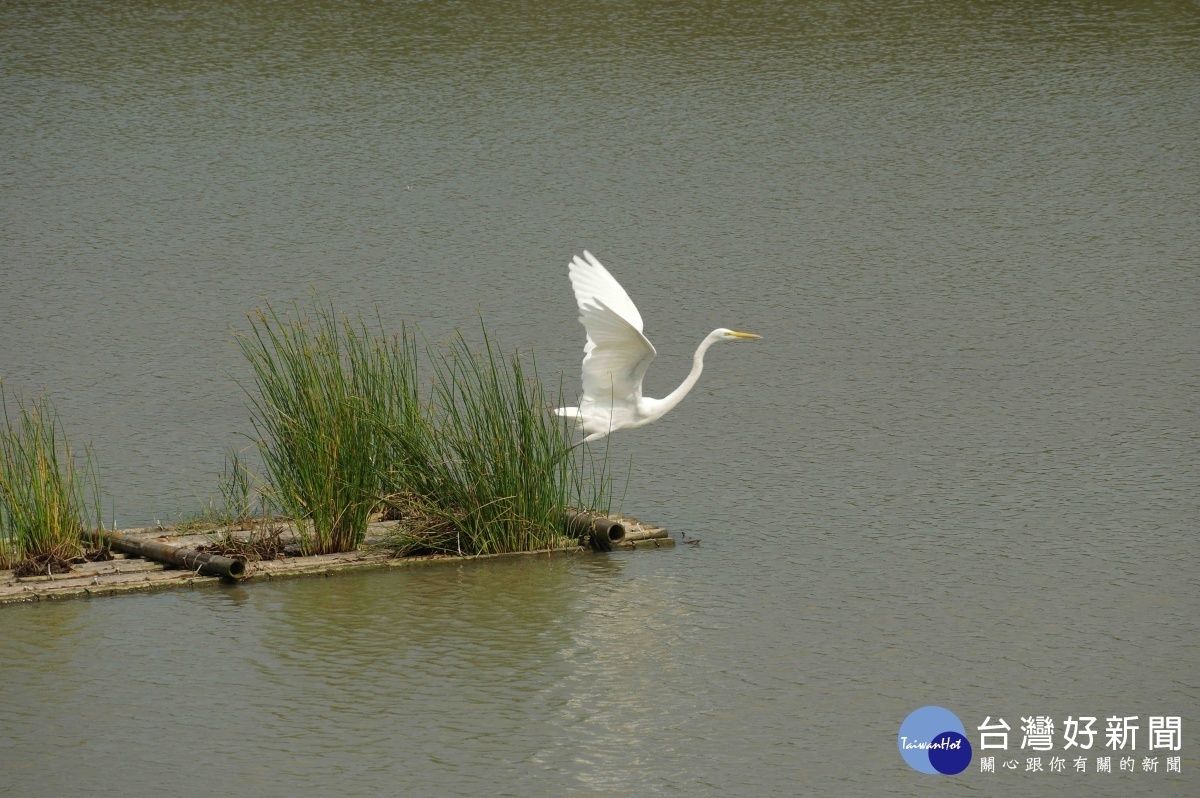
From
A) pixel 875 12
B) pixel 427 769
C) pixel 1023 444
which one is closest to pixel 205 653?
pixel 427 769

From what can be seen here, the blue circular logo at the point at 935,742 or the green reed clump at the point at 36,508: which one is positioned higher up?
the green reed clump at the point at 36,508

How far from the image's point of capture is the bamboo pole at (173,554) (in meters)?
5.45

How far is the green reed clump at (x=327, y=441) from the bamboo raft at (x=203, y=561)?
133mm

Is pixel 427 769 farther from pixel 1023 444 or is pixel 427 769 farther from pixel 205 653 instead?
pixel 1023 444

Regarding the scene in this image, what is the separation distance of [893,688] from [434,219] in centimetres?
653

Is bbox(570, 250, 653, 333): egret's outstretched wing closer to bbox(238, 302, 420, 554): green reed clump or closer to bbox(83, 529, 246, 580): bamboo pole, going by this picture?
bbox(238, 302, 420, 554): green reed clump

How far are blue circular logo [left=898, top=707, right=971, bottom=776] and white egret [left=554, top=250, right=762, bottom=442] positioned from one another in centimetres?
181

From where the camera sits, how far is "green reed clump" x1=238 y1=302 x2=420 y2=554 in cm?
569

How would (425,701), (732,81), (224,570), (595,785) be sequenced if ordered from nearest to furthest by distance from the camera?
(595,785)
(425,701)
(224,570)
(732,81)

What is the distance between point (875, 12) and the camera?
14258 millimetres

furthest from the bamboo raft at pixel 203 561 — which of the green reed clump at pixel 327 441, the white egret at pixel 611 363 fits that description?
the white egret at pixel 611 363

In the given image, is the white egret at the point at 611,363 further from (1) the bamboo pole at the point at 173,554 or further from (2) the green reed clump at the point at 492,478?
(1) the bamboo pole at the point at 173,554

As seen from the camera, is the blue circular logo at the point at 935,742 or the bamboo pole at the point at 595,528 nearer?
the blue circular logo at the point at 935,742

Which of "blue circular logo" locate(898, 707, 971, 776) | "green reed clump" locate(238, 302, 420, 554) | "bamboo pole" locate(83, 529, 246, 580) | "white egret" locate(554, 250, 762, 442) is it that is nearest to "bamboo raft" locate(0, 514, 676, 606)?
"bamboo pole" locate(83, 529, 246, 580)
